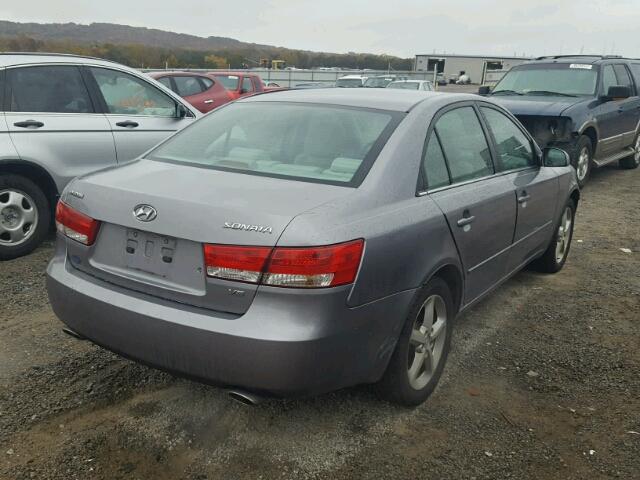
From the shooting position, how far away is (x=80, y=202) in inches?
111

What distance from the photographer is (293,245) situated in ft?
7.66

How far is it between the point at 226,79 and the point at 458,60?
2448 inches

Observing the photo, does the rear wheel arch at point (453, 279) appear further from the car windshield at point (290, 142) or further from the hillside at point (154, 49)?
the hillside at point (154, 49)

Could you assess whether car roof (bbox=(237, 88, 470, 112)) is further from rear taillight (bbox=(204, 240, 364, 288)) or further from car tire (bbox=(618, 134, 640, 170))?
car tire (bbox=(618, 134, 640, 170))

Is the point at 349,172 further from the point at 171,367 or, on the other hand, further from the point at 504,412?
the point at 504,412

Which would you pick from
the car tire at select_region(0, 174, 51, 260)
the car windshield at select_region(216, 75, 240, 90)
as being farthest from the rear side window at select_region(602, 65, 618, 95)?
the car windshield at select_region(216, 75, 240, 90)

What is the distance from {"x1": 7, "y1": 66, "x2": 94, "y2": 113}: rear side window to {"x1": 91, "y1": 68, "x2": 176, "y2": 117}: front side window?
0.71 ft

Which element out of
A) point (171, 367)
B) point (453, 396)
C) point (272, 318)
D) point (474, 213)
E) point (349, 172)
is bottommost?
point (453, 396)

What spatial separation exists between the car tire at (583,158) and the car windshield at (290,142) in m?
6.31

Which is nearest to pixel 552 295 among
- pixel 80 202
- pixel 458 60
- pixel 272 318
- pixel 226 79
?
pixel 272 318

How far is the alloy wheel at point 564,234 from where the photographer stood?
17.2 ft

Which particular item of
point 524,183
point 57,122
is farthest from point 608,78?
point 57,122

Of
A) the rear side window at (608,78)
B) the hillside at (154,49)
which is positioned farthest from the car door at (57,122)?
the hillside at (154,49)

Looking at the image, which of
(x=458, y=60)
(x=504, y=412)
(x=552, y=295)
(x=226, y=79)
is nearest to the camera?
(x=504, y=412)
